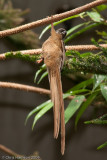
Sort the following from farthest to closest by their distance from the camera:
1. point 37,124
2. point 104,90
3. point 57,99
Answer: point 37,124
point 104,90
point 57,99

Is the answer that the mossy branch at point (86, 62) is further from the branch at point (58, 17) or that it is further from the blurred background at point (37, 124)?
the blurred background at point (37, 124)

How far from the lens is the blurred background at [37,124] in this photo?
4.65ft

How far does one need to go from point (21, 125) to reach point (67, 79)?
0.38m

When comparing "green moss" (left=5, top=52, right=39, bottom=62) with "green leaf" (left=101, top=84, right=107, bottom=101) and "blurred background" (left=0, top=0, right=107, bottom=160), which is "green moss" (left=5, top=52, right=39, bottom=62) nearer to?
"green leaf" (left=101, top=84, right=107, bottom=101)

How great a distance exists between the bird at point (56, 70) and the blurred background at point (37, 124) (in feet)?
2.75

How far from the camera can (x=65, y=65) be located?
60 cm

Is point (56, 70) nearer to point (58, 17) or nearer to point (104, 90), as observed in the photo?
point (58, 17)

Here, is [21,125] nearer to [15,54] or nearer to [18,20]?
[18,20]

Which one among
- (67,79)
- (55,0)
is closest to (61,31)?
(67,79)

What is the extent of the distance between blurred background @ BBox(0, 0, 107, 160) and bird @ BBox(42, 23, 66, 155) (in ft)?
2.75

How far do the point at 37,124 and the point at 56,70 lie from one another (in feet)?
3.19

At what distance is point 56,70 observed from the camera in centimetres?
52

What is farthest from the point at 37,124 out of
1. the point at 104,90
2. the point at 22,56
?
the point at 22,56

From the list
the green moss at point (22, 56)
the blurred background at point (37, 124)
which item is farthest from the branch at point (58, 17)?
the blurred background at point (37, 124)
